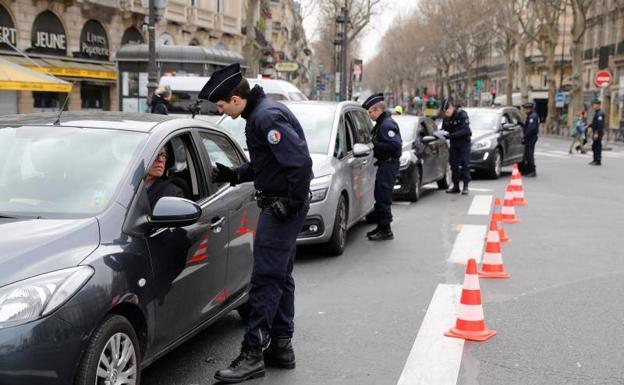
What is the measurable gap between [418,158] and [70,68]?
1848 cm

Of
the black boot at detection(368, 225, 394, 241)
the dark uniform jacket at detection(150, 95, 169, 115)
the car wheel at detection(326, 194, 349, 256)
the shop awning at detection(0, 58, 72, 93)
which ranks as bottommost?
the black boot at detection(368, 225, 394, 241)

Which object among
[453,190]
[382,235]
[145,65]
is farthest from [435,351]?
[145,65]

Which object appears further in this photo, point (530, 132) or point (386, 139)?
point (530, 132)

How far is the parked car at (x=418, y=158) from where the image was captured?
13.3 meters

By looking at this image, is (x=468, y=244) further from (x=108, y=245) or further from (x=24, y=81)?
(x=24, y=81)

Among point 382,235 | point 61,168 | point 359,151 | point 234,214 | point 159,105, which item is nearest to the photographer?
point 61,168

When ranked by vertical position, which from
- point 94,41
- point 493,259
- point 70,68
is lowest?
point 493,259

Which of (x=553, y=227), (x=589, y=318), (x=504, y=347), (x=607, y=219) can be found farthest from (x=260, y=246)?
(x=607, y=219)

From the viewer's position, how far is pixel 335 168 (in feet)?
28.0

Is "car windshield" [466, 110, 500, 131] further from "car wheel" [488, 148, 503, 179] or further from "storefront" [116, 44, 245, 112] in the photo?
"storefront" [116, 44, 245, 112]

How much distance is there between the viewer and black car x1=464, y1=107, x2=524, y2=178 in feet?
58.9

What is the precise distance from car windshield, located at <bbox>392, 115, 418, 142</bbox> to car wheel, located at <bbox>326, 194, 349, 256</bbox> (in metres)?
5.40

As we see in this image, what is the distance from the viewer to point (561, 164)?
2375 cm

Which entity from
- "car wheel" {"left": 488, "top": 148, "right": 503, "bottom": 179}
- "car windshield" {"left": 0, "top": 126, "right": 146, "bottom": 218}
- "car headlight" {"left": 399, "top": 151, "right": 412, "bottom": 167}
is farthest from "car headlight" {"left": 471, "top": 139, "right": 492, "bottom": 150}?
"car windshield" {"left": 0, "top": 126, "right": 146, "bottom": 218}
